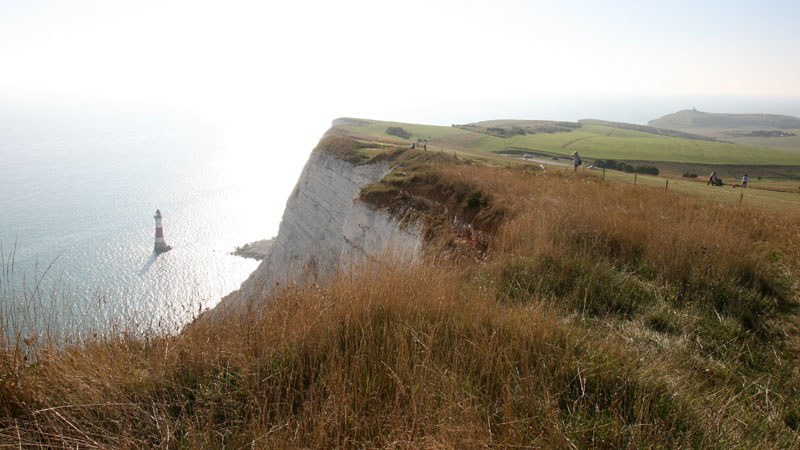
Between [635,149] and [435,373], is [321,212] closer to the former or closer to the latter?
[435,373]

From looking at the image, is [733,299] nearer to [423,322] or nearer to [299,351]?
[423,322]

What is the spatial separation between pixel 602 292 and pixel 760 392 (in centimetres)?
194

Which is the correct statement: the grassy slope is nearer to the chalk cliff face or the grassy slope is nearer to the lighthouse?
the chalk cliff face

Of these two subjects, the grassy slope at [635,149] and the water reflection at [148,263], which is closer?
the water reflection at [148,263]

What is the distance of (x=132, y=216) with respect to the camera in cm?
6209

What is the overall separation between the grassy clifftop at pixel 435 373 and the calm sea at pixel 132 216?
1.00m

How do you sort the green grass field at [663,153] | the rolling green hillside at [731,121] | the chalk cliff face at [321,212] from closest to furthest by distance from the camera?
1. the chalk cliff face at [321,212]
2. the green grass field at [663,153]
3. the rolling green hillside at [731,121]

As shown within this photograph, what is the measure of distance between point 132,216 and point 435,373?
72246 mm

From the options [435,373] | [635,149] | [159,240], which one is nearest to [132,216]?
[159,240]

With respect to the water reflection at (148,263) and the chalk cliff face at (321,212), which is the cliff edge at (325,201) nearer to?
the chalk cliff face at (321,212)

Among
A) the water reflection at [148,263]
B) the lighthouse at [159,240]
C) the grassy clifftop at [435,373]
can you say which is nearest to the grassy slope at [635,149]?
the lighthouse at [159,240]

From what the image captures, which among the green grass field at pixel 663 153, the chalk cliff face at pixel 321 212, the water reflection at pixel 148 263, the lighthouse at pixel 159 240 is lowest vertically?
the water reflection at pixel 148 263

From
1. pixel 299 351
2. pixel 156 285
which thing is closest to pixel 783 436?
pixel 299 351

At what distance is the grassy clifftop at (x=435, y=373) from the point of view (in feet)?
7.84
